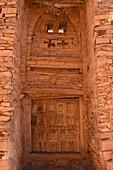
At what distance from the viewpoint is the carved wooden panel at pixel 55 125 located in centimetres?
507

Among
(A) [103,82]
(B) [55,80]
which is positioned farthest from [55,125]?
(A) [103,82]

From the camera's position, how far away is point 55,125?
5.14 metres

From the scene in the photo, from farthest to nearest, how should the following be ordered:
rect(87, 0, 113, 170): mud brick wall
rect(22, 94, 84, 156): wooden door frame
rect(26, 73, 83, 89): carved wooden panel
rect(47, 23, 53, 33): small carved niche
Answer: rect(47, 23, 53, 33): small carved niche < rect(26, 73, 83, 89): carved wooden panel < rect(22, 94, 84, 156): wooden door frame < rect(87, 0, 113, 170): mud brick wall

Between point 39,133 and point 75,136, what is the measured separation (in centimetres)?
111

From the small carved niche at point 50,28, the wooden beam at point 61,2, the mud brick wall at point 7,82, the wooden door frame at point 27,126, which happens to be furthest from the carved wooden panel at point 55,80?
the wooden beam at point 61,2

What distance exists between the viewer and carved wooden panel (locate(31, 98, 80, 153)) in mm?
5070

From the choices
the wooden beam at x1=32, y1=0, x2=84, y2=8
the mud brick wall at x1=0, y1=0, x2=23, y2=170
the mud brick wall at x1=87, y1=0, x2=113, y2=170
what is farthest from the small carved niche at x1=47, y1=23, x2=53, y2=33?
the mud brick wall at x1=87, y1=0, x2=113, y2=170

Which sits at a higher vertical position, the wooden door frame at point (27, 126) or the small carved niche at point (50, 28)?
the small carved niche at point (50, 28)

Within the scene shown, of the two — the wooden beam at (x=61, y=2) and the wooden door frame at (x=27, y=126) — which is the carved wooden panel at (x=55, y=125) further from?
the wooden beam at (x=61, y=2)

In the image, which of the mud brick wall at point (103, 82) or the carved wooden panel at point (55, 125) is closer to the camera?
the mud brick wall at point (103, 82)

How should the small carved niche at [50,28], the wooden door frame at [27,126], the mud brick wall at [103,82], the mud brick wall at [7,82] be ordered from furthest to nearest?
the small carved niche at [50,28] < the wooden door frame at [27,126] < the mud brick wall at [103,82] < the mud brick wall at [7,82]

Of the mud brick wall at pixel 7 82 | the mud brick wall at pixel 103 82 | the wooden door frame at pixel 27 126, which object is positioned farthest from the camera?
the wooden door frame at pixel 27 126

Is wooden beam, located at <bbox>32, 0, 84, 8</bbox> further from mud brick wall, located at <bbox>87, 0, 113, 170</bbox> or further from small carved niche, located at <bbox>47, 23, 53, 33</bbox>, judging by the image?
mud brick wall, located at <bbox>87, 0, 113, 170</bbox>

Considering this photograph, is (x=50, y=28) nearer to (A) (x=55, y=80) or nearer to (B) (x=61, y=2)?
(B) (x=61, y=2)
